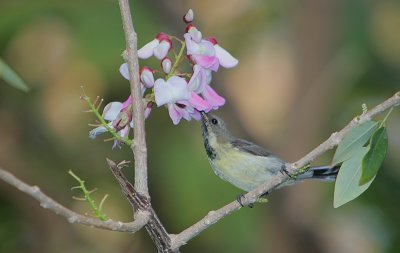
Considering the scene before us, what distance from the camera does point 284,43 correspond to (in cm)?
580

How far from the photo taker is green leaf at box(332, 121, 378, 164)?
1741 millimetres

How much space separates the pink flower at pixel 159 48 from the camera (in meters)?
1.92

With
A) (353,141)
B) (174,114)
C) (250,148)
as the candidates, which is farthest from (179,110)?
(250,148)

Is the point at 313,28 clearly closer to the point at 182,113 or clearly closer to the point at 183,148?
the point at 183,148

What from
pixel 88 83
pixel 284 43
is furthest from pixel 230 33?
pixel 88 83

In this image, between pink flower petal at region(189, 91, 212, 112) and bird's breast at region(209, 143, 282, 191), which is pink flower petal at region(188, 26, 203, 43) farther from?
bird's breast at region(209, 143, 282, 191)

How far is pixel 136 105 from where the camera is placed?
1.79 meters

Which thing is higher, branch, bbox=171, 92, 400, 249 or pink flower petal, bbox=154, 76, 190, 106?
pink flower petal, bbox=154, 76, 190, 106

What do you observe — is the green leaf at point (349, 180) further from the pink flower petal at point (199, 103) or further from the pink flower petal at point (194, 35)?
the pink flower petal at point (194, 35)

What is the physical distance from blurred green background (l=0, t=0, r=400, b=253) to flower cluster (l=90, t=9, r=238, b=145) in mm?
2615

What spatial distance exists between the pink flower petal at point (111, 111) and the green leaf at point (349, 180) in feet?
1.95

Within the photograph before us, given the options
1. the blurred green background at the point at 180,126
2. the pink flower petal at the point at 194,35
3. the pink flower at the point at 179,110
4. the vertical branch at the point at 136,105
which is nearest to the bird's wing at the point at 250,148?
the pink flower at the point at 179,110

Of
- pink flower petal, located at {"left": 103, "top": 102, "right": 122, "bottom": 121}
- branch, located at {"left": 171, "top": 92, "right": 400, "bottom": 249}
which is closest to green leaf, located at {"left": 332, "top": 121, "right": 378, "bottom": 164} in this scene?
branch, located at {"left": 171, "top": 92, "right": 400, "bottom": 249}

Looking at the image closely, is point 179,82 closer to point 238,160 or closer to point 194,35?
point 194,35
